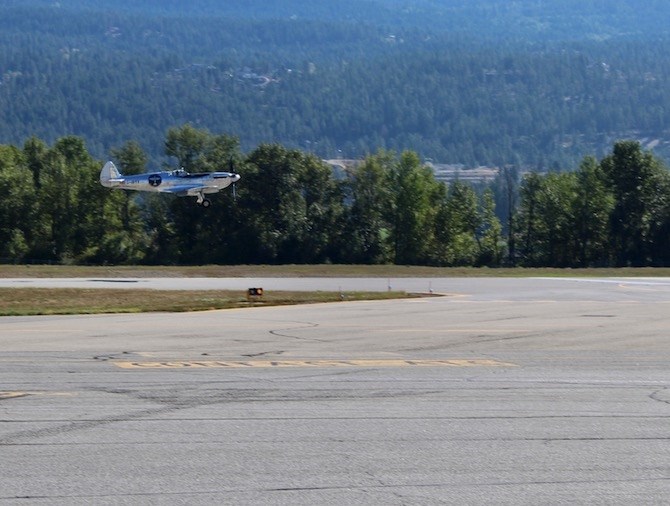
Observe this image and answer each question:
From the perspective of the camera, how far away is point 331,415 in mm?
14617

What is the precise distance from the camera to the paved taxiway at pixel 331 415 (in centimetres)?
1118

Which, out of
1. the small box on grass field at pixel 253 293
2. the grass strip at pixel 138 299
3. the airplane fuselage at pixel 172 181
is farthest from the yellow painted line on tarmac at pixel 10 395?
the airplane fuselage at pixel 172 181

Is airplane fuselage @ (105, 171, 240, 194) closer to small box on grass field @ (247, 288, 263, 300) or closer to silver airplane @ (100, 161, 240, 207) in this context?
silver airplane @ (100, 161, 240, 207)

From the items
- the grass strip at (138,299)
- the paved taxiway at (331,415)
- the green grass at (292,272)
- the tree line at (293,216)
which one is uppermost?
the tree line at (293,216)

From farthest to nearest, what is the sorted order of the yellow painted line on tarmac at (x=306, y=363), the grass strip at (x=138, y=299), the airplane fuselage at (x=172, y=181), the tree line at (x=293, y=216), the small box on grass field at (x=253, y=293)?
the tree line at (x=293, y=216) < the airplane fuselage at (x=172, y=181) < the small box on grass field at (x=253, y=293) < the grass strip at (x=138, y=299) < the yellow painted line on tarmac at (x=306, y=363)

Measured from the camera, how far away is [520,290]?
44.4 m

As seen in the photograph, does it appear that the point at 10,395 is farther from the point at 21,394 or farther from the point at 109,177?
the point at 109,177

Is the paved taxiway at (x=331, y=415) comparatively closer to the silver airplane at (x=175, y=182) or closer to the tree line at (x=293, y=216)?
the silver airplane at (x=175, y=182)

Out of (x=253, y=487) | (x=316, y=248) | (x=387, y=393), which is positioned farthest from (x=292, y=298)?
(x=316, y=248)

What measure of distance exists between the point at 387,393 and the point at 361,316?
14.3 metres

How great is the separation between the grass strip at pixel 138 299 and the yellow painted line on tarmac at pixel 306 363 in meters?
12.9

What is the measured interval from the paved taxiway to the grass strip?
→ 21.9 ft

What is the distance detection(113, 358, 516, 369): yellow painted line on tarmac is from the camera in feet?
63.1

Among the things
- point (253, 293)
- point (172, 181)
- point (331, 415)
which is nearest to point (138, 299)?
point (253, 293)
